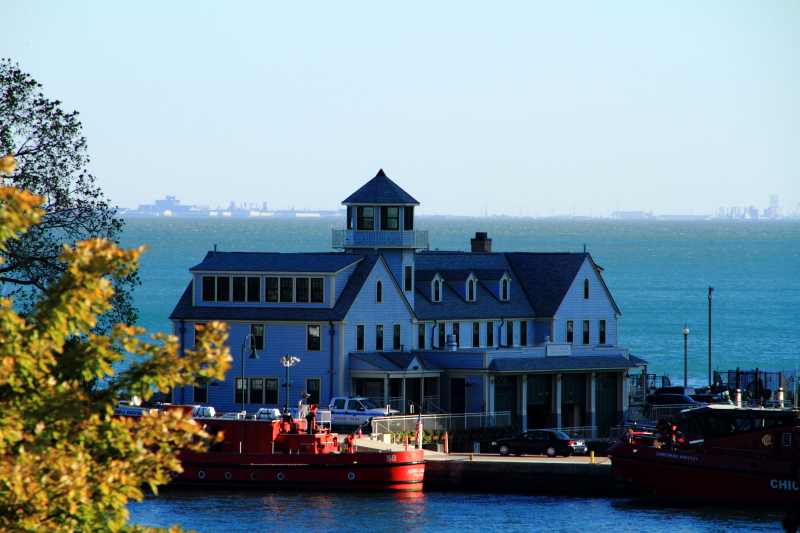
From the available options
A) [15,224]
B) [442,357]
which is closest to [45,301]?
[15,224]

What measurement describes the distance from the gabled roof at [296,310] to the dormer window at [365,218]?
274 centimetres

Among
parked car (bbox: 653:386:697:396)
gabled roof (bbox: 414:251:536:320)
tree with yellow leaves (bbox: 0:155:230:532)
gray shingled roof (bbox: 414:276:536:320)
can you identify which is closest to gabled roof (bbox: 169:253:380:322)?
gray shingled roof (bbox: 414:276:536:320)

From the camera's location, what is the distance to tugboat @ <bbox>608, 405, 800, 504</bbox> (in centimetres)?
5269

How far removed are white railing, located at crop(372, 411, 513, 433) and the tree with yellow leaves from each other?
41988 mm

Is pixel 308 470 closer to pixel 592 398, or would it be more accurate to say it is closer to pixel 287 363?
pixel 287 363

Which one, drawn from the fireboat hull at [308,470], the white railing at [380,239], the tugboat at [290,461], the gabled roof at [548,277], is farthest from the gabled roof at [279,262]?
the fireboat hull at [308,470]

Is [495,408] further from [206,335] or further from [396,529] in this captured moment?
[206,335]

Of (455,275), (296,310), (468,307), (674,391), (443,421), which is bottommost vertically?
(443,421)

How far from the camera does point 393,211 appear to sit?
6688 cm

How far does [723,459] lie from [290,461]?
15.8m

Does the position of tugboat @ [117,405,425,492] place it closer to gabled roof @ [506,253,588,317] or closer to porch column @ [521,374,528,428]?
porch column @ [521,374,528,428]

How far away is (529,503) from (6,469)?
38640mm

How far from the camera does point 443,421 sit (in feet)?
203

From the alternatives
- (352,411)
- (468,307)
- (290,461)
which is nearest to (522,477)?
(352,411)
